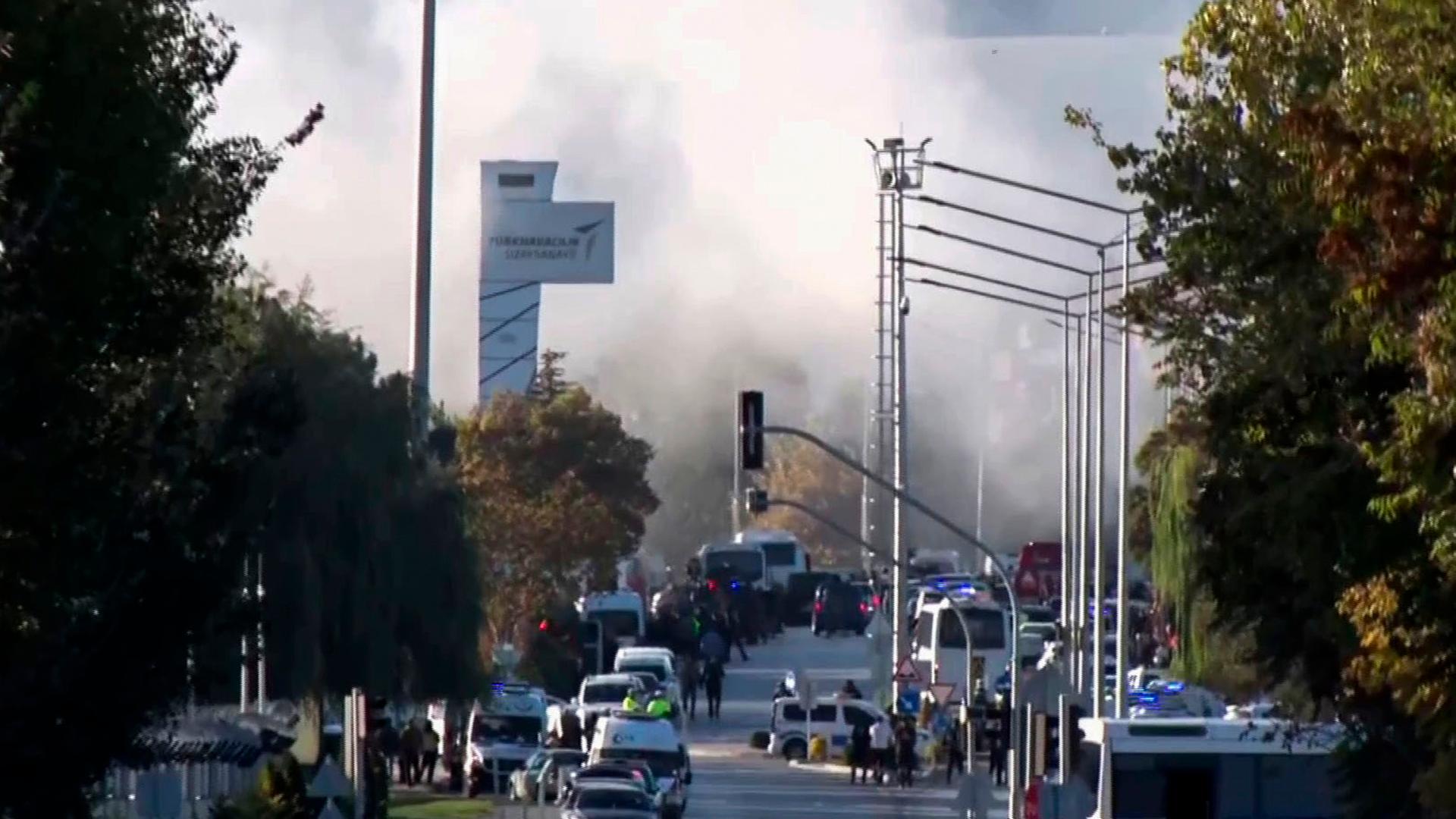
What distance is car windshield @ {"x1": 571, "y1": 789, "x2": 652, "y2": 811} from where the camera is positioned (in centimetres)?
3731

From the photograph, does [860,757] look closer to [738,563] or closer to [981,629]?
[981,629]

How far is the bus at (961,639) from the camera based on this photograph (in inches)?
2658

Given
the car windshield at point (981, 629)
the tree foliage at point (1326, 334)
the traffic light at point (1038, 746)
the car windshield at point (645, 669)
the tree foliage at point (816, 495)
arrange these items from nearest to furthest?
the tree foliage at point (1326, 334), the traffic light at point (1038, 746), the car windshield at point (645, 669), the car windshield at point (981, 629), the tree foliage at point (816, 495)

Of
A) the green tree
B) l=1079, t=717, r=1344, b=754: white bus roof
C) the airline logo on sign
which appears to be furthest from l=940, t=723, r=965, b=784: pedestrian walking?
the airline logo on sign

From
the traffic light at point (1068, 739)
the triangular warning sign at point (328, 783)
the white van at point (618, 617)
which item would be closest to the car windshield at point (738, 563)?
the white van at point (618, 617)

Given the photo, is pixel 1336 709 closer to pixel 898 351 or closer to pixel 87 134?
pixel 87 134

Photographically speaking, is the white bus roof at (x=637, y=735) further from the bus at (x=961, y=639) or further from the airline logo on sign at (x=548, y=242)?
the airline logo on sign at (x=548, y=242)

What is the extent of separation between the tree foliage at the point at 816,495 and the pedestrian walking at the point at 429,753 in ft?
335

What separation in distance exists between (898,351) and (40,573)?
1677 inches

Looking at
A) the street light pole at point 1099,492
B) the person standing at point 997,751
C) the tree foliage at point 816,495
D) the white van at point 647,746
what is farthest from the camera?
the tree foliage at point 816,495

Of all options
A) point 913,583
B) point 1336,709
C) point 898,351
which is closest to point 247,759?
point 1336,709

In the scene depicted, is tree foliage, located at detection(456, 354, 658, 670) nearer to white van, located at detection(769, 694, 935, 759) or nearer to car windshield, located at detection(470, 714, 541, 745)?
white van, located at detection(769, 694, 935, 759)

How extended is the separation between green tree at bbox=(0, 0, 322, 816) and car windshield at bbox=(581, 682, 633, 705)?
39696mm

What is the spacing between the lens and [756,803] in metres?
45.4
